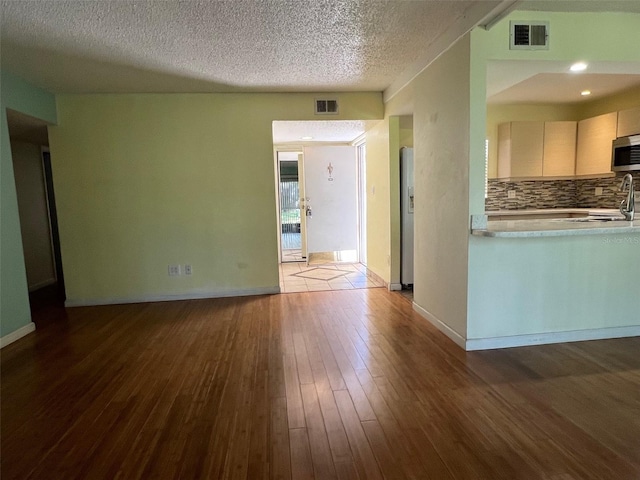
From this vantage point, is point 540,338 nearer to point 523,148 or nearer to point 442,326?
point 442,326

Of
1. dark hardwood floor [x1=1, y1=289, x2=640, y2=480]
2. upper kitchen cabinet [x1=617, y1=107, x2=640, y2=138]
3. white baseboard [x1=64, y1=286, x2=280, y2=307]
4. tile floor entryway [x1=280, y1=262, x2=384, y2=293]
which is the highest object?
upper kitchen cabinet [x1=617, y1=107, x2=640, y2=138]

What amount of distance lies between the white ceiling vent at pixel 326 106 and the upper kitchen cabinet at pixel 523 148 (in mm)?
2405

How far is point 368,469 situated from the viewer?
1516mm

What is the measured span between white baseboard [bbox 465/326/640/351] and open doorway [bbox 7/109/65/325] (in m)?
4.50

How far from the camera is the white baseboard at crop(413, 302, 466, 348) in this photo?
2.70 m

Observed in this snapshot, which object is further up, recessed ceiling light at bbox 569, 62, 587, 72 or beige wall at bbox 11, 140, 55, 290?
recessed ceiling light at bbox 569, 62, 587, 72

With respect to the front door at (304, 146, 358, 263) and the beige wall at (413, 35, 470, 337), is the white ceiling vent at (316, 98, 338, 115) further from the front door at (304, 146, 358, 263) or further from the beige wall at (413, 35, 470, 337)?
the front door at (304, 146, 358, 263)

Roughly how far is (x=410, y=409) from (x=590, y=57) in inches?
108

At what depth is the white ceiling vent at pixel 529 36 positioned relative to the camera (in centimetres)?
244

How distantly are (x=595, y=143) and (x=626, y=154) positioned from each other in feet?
1.54

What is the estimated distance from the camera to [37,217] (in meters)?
5.12

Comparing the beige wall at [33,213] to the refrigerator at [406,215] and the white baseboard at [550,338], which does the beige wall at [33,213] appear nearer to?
the refrigerator at [406,215]

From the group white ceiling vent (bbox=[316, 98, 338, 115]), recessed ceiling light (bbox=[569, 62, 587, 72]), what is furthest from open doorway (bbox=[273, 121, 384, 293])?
recessed ceiling light (bbox=[569, 62, 587, 72])

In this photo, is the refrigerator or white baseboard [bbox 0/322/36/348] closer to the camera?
white baseboard [bbox 0/322/36/348]
